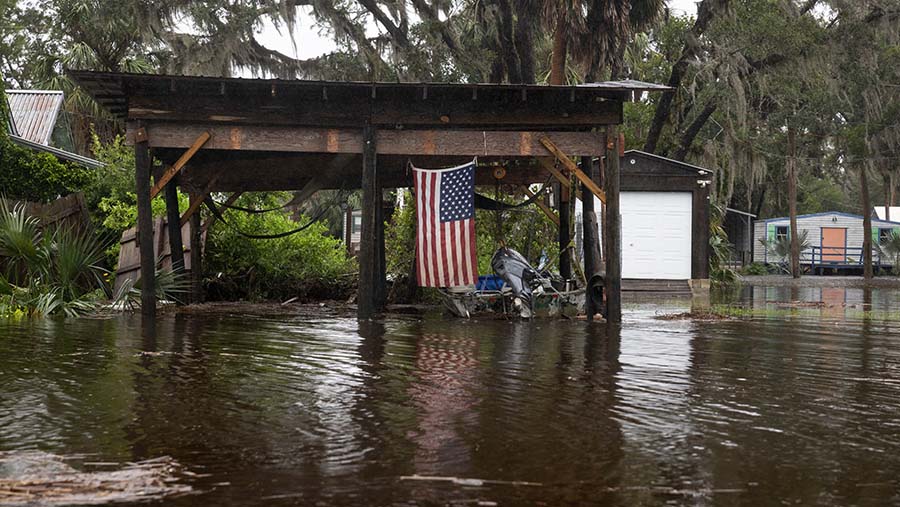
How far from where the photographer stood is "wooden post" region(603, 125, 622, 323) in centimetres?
1666

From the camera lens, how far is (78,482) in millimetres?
5180

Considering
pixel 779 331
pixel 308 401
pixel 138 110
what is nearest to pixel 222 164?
pixel 138 110

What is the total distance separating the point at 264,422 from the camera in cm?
693

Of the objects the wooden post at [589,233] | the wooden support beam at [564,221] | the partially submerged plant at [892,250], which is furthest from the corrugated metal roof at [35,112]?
the partially submerged plant at [892,250]

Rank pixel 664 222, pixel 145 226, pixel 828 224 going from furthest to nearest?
pixel 828 224
pixel 664 222
pixel 145 226

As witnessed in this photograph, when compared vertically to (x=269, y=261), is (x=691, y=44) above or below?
above

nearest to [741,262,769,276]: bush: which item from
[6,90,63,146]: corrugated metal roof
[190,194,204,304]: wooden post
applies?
[6,90,63,146]: corrugated metal roof

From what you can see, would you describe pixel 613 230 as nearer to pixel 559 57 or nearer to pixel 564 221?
pixel 564 221

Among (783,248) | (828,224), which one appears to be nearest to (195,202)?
(783,248)

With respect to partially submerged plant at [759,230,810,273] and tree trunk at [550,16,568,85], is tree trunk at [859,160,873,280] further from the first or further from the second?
tree trunk at [550,16,568,85]

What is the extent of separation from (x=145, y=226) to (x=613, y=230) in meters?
7.12

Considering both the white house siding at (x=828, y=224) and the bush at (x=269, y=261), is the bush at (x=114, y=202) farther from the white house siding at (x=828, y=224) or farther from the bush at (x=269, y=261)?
the white house siding at (x=828, y=224)

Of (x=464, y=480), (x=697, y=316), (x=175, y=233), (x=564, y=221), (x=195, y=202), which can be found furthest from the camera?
(x=564, y=221)

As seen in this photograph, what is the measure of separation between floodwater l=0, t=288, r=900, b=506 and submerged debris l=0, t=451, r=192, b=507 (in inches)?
6.2
